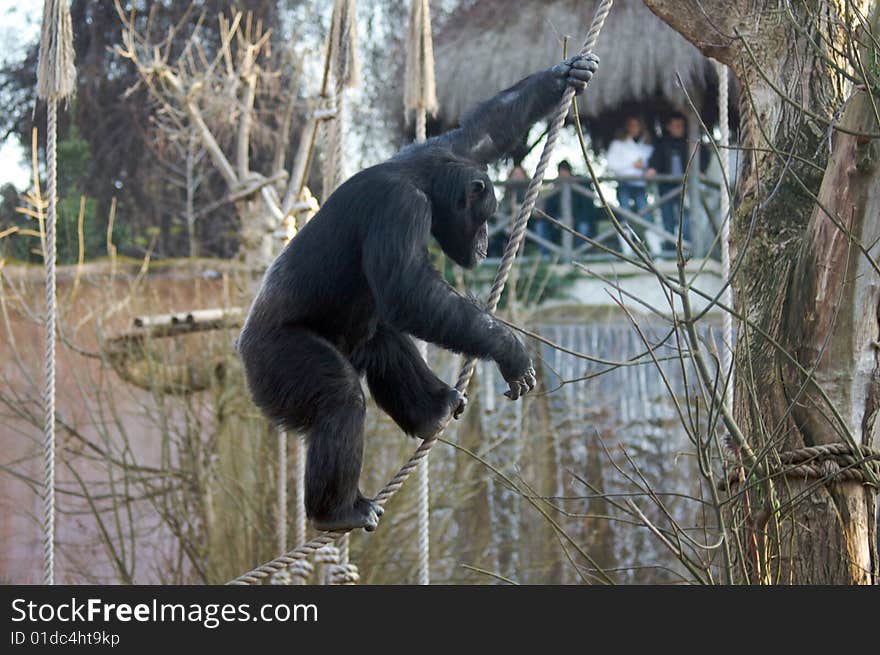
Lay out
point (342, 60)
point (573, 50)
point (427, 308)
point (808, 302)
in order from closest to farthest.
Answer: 1. point (427, 308)
2. point (808, 302)
3. point (342, 60)
4. point (573, 50)

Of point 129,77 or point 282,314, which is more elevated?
point 129,77

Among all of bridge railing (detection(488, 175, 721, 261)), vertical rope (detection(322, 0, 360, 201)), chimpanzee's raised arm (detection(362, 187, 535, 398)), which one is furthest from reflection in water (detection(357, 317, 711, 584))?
chimpanzee's raised arm (detection(362, 187, 535, 398))

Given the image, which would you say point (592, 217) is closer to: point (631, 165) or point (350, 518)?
point (631, 165)

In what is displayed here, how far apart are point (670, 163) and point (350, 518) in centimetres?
840

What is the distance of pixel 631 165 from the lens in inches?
424

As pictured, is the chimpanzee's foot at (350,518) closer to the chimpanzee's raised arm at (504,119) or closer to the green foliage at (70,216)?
the chimpanzee's raised arm at (504,119)

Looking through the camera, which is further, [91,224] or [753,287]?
[91,224]

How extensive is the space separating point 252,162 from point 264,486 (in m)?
6.83

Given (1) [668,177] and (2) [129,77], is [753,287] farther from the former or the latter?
(2) [129,77]

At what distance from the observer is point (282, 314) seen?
353 cm

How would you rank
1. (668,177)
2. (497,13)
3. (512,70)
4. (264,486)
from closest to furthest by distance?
(264,486) < (668,177) < (512,70) < (497,13)

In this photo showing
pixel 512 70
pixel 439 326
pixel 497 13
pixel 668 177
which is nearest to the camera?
pixel 439 326

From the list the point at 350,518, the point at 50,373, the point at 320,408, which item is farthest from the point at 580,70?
the point at 50,373

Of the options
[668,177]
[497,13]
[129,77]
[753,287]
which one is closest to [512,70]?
[497,13]
